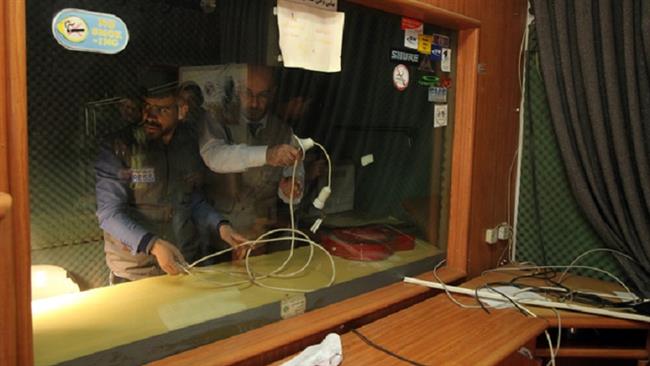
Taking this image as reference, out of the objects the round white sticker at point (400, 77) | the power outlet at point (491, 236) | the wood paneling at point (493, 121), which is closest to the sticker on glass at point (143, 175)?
the round white sticker at point (400, 77)

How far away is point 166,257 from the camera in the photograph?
4.65ft

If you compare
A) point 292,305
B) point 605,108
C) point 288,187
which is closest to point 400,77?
point 288,187

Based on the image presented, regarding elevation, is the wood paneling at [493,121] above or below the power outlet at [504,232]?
above

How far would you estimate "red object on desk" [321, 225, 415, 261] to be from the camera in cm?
171

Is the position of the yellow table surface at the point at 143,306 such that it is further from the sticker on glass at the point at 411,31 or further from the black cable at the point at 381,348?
the sticker on glass at the point at 411,31

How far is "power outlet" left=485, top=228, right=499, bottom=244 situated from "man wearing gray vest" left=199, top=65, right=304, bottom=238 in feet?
2.49

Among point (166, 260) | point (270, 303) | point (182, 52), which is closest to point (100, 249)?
point (166, 260)

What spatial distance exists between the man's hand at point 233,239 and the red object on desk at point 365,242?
31 centimetres

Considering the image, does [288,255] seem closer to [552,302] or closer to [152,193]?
[152,193]

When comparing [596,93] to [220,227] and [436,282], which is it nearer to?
[436,282]

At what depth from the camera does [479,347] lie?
1288mm

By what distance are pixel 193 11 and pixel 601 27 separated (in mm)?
1367

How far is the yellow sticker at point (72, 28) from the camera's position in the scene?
975mm

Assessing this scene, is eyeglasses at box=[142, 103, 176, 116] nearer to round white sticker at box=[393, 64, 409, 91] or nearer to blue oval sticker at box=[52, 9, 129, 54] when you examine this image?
blue oval sticker at box=[52, 9, 129, 54]
